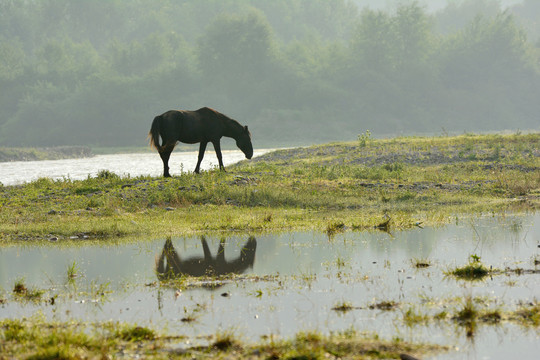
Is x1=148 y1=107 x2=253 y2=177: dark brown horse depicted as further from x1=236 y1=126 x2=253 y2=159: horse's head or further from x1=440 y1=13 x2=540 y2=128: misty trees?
x1=440 y1=13 x2=540 y2=128: misty trees

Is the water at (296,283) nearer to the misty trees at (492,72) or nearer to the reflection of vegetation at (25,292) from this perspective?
the reflection of vegetation at (25,292)

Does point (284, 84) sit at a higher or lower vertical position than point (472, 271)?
higher

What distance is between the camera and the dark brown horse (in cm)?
2481

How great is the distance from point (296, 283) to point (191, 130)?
15312mm

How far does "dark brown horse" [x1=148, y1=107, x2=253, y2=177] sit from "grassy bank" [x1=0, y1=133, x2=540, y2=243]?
4.67 feet

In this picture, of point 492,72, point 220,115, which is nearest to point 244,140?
point 220,115

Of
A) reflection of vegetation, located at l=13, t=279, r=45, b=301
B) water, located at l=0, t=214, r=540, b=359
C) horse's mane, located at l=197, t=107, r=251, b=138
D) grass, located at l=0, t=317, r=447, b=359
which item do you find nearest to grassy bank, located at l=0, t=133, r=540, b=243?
water, located at l=0, t=214, r=540, b=359

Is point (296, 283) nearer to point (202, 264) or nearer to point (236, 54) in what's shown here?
point (202, 264)

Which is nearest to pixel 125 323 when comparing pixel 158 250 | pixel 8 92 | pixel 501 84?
pixel 158 250

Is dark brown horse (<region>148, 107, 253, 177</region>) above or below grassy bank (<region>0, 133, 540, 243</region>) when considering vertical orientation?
above

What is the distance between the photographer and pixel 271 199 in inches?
846

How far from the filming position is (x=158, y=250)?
14883 mm

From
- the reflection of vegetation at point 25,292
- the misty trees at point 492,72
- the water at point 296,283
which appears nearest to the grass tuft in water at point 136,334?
the water at point 296,283

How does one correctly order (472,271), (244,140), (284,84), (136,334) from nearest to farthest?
(136,334) → (472,271) → (244,140) → (284,84)
